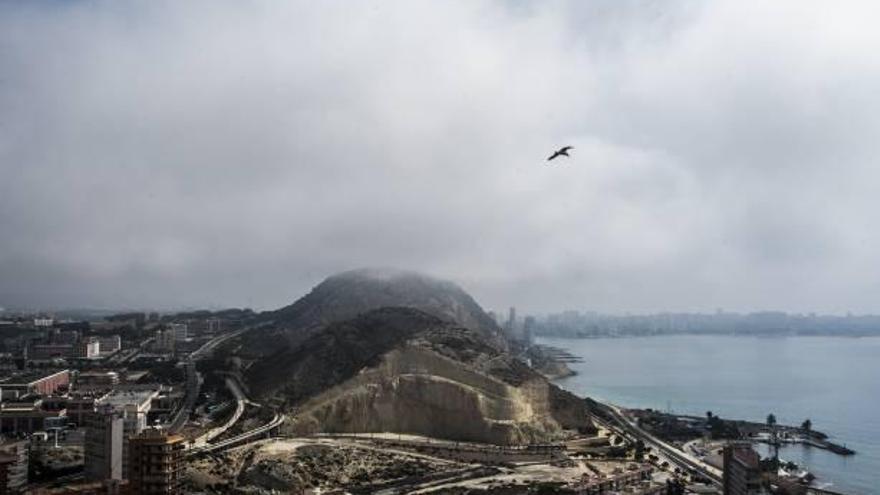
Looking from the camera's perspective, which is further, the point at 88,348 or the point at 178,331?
the point at 178,331

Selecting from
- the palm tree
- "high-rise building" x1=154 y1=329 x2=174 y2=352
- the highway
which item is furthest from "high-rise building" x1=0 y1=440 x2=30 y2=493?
"high-rise building" x1=154 y1=329 x2=174 y2=352

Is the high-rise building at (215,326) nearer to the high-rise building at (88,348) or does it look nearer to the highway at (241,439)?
the high-rise building at (88,348)

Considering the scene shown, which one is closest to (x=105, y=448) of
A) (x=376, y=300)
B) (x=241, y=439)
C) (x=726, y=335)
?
(x=241, y=439)

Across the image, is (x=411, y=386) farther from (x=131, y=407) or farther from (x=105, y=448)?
(x=105, y=448)

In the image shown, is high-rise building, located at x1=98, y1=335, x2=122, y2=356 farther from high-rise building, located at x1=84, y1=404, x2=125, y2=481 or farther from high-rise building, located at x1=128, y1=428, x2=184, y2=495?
high-rise building, located at x1=128, y1=428, x2=184, y2=495

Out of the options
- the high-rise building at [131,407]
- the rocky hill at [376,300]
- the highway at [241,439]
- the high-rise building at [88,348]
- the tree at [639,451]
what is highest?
the rocky hill at [376,300]

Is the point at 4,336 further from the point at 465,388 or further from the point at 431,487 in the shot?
the point at 431,487

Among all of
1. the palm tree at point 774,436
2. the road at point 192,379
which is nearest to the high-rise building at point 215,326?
the road at point 192,379
